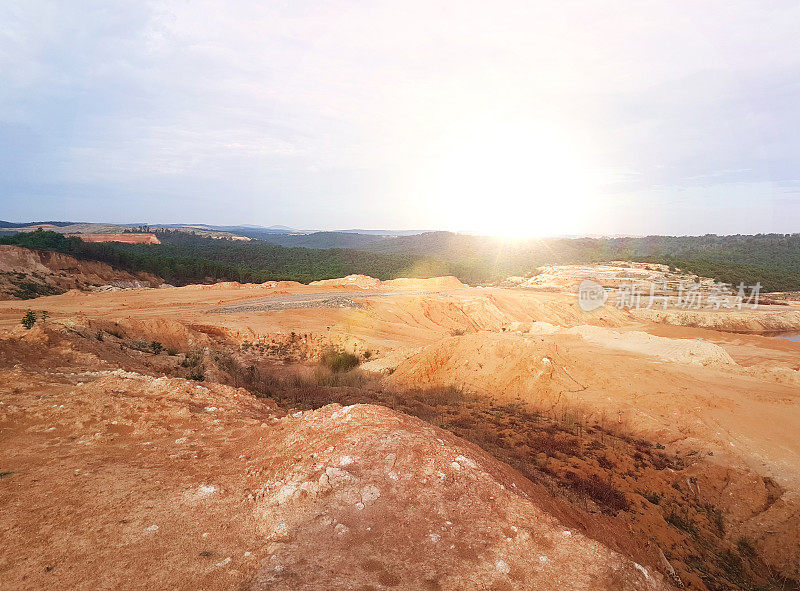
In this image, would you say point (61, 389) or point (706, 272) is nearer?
point (61, 389)

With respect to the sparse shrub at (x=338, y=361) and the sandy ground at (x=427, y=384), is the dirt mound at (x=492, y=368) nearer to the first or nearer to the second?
the sandy ground at (x=427, y=384)

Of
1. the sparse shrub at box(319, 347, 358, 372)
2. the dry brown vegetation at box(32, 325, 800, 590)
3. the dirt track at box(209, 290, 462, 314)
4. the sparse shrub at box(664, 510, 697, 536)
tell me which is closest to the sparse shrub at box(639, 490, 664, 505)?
the dry brown vegetation at box(32, 325, 800, 590)

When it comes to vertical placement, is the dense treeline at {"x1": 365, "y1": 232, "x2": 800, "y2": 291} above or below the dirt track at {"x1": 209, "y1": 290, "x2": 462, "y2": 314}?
above

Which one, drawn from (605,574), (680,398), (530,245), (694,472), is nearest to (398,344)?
(680,398)

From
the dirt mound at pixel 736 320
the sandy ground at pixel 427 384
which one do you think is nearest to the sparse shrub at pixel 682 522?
the sandy ground at pixel 427 384

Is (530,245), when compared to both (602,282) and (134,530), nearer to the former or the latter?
(602,282)

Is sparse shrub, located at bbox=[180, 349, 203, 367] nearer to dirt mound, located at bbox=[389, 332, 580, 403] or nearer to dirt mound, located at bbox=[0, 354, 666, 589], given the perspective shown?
dirt mound, located at bbox=[0, 354, 666, 589]
